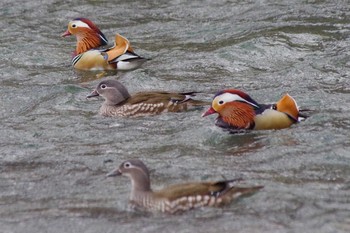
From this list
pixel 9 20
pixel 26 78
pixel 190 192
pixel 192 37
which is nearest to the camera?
pixel 190 192

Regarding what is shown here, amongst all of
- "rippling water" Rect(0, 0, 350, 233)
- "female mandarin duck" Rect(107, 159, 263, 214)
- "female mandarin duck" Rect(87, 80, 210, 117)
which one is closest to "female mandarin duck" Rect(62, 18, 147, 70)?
"rippling water" Rect(0, 0, 350, 233)

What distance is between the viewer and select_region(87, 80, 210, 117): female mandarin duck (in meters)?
12.0

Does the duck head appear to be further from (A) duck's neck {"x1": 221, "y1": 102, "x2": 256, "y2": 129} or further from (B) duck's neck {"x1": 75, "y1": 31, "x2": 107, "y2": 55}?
(B) duck's neck {"x1": 75, "y1": 31, "x2": 107, "y2": 55}

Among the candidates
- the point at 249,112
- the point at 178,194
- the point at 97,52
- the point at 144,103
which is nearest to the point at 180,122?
the point at 144,103

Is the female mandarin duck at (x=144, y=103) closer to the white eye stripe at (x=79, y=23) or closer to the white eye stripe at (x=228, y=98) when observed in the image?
the white eye stripe at (x=228, y=98)

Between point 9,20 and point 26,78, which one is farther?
point 9,20

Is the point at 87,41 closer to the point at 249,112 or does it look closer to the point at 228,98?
the point at 228,98

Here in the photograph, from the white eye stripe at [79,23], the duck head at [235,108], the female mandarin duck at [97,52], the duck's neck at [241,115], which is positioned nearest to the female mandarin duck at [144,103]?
the duck head at [235,108]

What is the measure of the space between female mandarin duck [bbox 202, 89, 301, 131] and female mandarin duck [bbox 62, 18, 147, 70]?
3.29 metres

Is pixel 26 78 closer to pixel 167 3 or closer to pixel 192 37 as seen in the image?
pixel 192 37

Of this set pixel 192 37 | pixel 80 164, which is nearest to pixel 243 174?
pixel 80 164

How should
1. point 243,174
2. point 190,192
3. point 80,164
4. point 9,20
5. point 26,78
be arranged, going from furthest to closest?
point 9,20
point 26,78
point 80,164
point 243,174
point 190,192

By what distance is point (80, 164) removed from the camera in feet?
33.6

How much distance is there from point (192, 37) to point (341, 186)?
7011 millimetres
